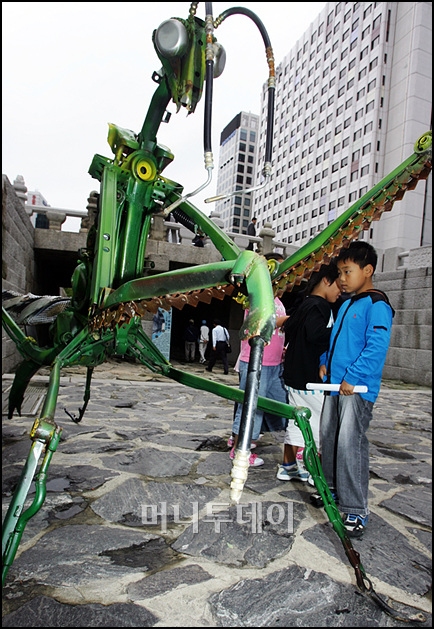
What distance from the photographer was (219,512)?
253 cm

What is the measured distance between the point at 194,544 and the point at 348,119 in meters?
42.7

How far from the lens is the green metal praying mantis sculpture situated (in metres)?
1.36

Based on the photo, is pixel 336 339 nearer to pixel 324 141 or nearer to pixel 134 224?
pixel 134 224

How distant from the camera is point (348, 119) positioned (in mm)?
37531

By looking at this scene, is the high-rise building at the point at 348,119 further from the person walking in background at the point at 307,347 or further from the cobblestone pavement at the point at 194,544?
the cobblestone pavement at the point at 194,544

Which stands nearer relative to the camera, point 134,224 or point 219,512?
point 134,224

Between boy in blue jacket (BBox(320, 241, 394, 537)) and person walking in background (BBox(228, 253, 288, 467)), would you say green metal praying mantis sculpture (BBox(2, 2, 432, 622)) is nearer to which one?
boy in blue jacket (BBox(320, 241, 394, 537))

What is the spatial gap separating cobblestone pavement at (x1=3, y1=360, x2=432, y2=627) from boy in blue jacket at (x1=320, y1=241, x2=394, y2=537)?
0.80 ft

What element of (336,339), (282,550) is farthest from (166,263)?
(282,550)

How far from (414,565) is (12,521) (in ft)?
6.64

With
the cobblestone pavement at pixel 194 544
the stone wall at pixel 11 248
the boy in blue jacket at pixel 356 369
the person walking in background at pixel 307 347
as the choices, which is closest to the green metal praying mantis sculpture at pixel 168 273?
the cobblestone pavement at pixel 194 544

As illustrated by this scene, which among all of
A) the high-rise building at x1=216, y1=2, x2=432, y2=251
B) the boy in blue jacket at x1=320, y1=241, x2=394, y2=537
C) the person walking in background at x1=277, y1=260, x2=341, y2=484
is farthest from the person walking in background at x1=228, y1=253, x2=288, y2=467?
the high-rise building at x1=216, y1=2, x2=432, y2=251

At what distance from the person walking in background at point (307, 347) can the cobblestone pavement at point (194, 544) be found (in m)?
0.25

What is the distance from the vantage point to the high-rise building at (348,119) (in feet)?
77.4
